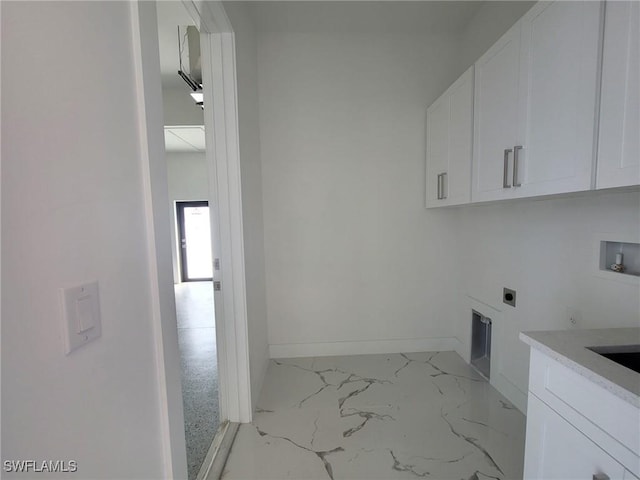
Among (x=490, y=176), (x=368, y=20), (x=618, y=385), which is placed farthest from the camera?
(x=368, y=20)

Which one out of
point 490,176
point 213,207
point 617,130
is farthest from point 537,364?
point 213,207

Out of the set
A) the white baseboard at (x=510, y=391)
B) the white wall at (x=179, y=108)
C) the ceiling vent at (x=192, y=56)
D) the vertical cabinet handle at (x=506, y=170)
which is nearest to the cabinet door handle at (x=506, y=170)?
the vertical cabinet handle at (x=506, y=170)

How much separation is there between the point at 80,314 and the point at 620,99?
1.68 metres

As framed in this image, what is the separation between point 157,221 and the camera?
2.65 feet

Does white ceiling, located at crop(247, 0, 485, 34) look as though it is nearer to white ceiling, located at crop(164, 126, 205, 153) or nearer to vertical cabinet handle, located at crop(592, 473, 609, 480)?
white ceiling, located at crop(164, 126, 205, 153)

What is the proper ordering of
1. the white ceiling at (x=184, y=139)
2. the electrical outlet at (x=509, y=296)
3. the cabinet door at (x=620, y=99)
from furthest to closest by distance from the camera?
the white ceiling at (x=184, y=139)
the electrical outlet at (x=509, y=296)
the cabinet door at (x=620, y=99)

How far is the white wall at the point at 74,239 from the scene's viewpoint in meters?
0.45

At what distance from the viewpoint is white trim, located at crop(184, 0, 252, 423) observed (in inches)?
67.6

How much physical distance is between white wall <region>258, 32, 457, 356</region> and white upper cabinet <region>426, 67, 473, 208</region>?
7.4 inches

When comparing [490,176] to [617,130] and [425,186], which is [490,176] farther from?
[425,186]

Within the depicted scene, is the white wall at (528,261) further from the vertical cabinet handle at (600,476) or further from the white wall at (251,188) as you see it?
the white wall at (251,188)

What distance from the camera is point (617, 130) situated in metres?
1.01

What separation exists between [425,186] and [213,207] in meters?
1.91

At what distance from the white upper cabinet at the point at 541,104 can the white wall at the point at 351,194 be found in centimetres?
93
